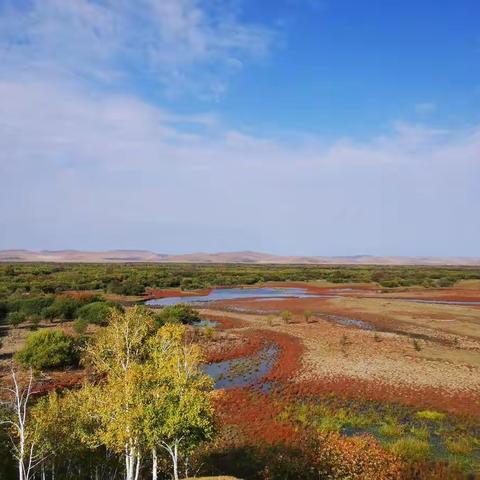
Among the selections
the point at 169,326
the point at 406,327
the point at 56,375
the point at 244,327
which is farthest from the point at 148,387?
the point at 406,327

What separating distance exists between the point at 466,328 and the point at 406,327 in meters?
6.20

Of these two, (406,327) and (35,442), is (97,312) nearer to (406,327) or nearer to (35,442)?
(406,327)

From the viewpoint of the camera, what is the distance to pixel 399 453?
20016mm

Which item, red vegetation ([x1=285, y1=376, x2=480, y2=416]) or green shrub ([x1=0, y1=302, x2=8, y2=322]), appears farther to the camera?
green shrub ([x1=0, y1=302, x2=8, y2=322])

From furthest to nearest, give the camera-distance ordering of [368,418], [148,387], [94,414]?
[368,418] < [94,414] < [148,387]

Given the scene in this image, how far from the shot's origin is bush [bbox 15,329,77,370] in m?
35.0

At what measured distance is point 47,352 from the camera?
35156 millimetres

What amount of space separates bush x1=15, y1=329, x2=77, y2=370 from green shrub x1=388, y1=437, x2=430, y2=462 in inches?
952

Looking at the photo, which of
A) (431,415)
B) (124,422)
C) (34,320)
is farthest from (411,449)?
(34,320)

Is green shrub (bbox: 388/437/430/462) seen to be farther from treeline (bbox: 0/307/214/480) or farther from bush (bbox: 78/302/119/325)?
bush (bbox: 78/302/119/325)

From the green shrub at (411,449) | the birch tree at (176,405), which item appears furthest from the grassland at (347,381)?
the birch tree at (176,405)

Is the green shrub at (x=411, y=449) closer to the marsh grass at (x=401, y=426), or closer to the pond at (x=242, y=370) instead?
the marsh grass at (x=401, y=426)

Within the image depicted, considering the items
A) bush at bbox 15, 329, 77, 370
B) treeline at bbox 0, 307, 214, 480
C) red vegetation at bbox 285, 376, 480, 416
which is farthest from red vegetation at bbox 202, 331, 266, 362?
treeline at bbox 0, 307, 214, 480

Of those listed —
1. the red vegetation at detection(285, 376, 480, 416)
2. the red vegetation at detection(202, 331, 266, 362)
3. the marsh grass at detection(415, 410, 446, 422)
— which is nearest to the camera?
the marsh grass at detection(415, 410, 446, 422)
